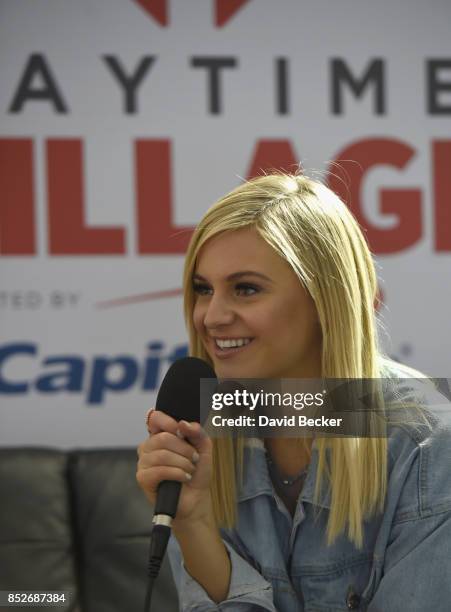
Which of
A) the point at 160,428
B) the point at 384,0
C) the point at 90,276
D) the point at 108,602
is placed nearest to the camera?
the point at 160,428

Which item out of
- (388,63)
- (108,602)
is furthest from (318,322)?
(388,63)

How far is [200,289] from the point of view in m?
1.33

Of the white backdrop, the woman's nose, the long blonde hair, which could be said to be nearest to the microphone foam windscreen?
the woman's nose

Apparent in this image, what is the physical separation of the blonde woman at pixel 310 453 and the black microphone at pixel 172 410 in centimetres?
12

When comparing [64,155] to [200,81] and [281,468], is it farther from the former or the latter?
[281,468]

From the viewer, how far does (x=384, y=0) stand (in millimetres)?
3021

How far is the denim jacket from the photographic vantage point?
1.19 m

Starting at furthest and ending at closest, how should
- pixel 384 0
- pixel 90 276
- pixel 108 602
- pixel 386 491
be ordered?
1. pixel 384 0
2. pixel 90 276
3. pixel 108 602
4. pixel 386 491

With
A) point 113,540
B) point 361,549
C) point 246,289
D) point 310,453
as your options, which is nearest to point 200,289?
point 246,289

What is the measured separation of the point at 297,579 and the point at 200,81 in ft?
6.49

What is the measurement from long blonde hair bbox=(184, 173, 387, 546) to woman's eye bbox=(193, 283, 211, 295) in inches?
0.5

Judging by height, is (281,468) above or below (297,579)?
above

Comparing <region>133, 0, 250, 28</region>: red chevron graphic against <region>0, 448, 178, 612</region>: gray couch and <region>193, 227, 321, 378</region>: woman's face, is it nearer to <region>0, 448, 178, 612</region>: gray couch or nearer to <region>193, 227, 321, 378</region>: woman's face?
<region>0, 448, 178, 612</region>: gray couch

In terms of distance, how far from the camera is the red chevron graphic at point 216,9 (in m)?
2.89
